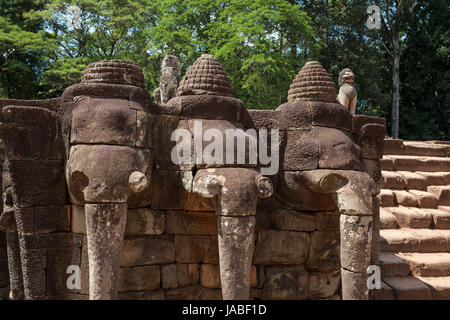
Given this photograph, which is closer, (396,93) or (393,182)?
(393,182)

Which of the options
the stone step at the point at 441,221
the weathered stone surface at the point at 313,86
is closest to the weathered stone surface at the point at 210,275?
the weathered stone surface at the point at 313,86

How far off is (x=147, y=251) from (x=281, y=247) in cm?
144

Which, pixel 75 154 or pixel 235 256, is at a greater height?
pixel 75 154

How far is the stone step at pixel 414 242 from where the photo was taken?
627cm

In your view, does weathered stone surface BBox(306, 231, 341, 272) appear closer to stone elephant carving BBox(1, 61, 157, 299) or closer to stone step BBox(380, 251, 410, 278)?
stone step BBox(380, 251, 410, 278)

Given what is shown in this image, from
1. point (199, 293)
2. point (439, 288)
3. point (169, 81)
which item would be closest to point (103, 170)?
point (199, 293)

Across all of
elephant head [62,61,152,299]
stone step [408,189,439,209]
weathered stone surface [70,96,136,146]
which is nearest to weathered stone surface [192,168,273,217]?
elephant head [62,61,152,299]

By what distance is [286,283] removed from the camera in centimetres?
422

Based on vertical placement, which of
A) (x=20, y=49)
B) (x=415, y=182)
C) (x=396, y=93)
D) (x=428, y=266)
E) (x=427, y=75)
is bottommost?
(x=428, y=266)

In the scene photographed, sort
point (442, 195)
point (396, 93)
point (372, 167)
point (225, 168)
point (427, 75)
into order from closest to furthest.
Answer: point (225, 168)
point (372, 167)
point (442, 195)
point (396, 93)
point (427, 75)

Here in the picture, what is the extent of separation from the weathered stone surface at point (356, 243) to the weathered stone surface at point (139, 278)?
1880 mm

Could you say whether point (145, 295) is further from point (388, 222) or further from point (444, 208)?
point (444, 208)

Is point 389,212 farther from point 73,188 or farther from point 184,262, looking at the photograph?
point 73,188

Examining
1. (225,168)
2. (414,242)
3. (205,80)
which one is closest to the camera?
(225,168)
